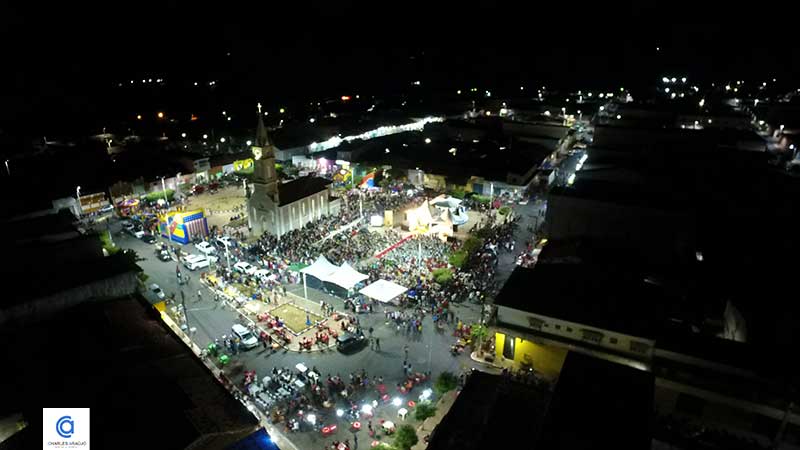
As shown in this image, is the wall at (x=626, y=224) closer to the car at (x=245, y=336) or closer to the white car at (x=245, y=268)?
the white car at (x=245, y=268)

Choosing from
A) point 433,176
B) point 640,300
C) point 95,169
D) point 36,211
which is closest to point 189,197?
point 95,169

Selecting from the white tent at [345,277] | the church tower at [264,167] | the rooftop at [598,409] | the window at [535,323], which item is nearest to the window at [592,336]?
the window at [535,323]

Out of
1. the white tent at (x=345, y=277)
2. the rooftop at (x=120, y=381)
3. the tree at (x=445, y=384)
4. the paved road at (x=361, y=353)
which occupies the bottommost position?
the paved road at (x=361, y=353)

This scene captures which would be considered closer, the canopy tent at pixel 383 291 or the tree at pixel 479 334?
the tree at pixel 479 334

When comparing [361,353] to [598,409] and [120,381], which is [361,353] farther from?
[598,409]

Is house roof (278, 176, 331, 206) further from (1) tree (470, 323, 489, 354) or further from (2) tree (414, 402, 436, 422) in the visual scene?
(2) tree (414, 402, 436, 422)

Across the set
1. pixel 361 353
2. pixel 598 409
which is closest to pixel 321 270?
pixel 361 353

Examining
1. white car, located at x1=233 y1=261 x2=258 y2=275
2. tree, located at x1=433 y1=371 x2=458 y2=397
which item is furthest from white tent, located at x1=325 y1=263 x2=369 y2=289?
tree, located at x1=433 y1=371 x2=458 y2=397
